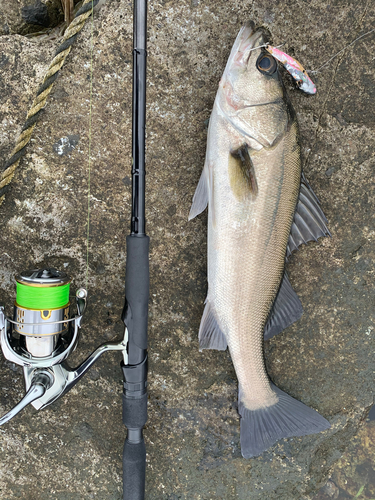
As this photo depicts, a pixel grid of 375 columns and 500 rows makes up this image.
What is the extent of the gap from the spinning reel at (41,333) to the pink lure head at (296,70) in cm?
158

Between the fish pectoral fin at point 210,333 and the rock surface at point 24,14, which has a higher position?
the rock surface at point 24,14

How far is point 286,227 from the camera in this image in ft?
5.86

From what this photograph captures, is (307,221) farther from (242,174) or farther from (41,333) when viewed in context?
(41,333)

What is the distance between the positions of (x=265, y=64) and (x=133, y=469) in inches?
85.8

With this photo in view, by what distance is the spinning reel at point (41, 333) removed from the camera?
163 centimetres

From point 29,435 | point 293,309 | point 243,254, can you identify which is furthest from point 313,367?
point 29,435

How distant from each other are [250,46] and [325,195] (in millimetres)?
909

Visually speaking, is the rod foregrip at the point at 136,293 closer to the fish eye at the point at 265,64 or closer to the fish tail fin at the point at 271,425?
the fish tail fin at the point at 271,425

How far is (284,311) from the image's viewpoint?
1915mm

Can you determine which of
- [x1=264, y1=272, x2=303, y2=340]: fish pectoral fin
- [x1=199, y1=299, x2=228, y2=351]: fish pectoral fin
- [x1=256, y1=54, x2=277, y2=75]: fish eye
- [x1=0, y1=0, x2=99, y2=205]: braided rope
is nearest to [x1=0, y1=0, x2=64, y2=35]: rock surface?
[x1=0, y1=0, x2=99, y2=205]: braided rope

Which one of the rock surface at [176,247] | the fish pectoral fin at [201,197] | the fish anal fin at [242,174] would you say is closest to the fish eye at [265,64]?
the rock surface at [176,247]

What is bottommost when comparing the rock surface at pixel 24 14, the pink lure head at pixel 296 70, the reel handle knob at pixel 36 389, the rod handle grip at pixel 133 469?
the rod handle grip at pixel 133 469

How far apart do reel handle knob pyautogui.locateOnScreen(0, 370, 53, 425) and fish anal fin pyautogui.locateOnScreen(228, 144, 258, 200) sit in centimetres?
129

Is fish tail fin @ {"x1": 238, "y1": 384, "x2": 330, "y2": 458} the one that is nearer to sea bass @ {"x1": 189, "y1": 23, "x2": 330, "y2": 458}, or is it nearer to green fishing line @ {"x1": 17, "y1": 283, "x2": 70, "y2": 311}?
sea bass @ {"x1": 189, "y1": 23, "x2": 330, "y2": 458}
